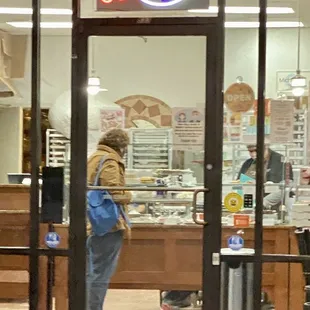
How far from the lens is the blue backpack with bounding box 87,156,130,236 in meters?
4.91

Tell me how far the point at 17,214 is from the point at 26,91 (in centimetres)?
83

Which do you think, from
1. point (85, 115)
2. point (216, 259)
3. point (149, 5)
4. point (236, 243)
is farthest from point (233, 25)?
point (216, 259)

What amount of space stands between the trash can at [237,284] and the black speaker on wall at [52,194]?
44.2 inches

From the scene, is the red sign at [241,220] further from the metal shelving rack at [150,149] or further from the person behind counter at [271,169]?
the metal shelving rack at [150,149]

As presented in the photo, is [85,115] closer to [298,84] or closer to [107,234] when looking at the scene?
[107,234]

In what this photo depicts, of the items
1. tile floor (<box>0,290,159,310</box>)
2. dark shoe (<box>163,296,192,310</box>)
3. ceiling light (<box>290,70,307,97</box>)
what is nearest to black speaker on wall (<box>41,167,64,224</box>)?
tile floor (<box>0,290,159,310</box>)

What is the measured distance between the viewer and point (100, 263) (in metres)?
4.98

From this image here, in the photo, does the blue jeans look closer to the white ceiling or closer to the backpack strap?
the backpack strap

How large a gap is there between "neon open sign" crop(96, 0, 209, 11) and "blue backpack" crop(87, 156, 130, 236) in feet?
3.22

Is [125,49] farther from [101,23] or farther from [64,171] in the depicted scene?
[64,171]

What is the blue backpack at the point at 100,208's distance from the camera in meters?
4.91

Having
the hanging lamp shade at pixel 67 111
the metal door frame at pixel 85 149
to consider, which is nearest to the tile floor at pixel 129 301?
the metal door frame at pixel 85 149

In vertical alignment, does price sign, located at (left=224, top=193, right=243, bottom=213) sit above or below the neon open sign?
below

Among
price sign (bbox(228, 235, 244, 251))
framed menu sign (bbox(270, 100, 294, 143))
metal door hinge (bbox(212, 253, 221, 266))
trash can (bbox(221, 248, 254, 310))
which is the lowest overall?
trash can (bbox(221, 248, 254, 310))
